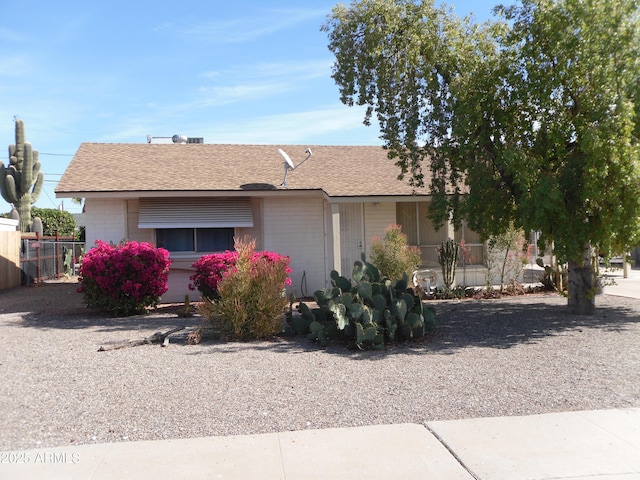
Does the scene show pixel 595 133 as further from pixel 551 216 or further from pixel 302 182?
pixel 302 182

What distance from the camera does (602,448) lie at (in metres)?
5.04

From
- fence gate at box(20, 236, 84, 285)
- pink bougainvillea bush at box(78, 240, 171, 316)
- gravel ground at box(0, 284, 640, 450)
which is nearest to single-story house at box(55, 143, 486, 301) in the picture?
pink bougainvillea bush at box(78, 240, 171, 316)

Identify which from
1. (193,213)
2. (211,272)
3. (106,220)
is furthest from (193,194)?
(211,272)

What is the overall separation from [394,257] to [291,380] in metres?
7.50

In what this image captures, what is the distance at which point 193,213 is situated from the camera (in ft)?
50.3

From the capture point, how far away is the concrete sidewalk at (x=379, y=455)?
4.61 metres

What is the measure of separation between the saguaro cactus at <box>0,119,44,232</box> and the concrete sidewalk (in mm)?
23989

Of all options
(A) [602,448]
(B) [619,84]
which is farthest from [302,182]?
(A) [602,448]

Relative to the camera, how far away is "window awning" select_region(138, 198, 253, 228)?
594 inches

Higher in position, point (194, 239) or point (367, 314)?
point (194, 239)

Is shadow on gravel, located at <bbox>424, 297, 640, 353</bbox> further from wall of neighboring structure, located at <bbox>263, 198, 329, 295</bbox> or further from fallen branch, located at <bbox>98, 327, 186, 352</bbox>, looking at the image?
fallen branch, located at <bbox>98, 327, 186, 352</bbox>

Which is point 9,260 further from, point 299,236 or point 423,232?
point 423,232

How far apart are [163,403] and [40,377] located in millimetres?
2145

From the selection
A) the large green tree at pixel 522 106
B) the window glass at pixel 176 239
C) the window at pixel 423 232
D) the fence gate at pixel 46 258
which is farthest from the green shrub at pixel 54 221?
the large green tree at pixel 522 106
